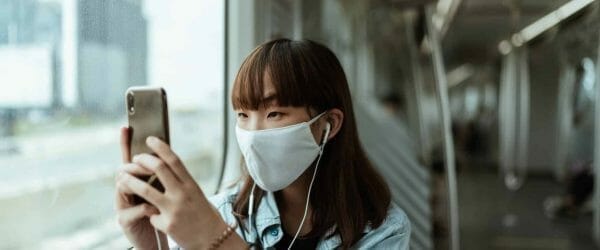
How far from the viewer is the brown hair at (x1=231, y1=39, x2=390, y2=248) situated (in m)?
0.99

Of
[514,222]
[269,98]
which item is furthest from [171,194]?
[514,222]

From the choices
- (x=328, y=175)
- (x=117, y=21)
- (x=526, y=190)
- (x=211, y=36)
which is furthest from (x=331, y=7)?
(x=526, y=190)

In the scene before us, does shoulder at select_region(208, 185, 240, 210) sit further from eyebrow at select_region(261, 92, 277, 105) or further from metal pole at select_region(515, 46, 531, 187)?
metal pole at select_region(515, 46, 531, 187)

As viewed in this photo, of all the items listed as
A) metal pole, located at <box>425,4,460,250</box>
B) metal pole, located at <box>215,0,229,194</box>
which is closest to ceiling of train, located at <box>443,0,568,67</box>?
metal pole, located at <box>425,4,460,250</box>

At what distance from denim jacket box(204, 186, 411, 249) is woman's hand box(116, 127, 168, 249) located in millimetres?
203

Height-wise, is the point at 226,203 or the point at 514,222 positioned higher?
the point at 226,203

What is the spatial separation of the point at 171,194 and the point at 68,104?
1.69ft

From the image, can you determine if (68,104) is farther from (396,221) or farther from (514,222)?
(514,222)

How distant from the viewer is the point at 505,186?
31.3 feet

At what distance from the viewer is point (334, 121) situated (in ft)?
3.56

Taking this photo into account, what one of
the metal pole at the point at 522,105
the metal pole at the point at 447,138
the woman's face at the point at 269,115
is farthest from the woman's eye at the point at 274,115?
the metal pole at the point at 522,105

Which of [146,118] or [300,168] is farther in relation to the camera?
[300,168]

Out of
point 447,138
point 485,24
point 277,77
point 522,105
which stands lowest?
point 522,105

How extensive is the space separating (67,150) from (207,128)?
1.01m
